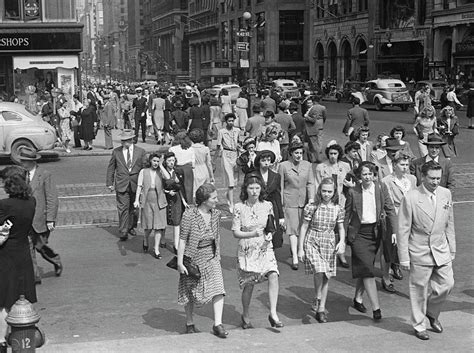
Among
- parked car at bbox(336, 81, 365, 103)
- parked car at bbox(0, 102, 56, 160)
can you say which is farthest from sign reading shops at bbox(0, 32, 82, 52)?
parked car at bbox(336, 81, 365, 103)

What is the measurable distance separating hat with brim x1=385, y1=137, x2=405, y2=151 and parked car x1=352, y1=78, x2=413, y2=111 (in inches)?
1209

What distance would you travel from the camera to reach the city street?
22.8ft

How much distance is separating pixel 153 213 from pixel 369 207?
3.75m

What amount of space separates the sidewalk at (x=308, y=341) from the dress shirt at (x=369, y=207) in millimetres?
1193

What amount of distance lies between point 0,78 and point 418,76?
Answer: 33.8m

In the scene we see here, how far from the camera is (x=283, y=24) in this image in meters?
81.9

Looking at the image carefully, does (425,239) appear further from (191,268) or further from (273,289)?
(191,268)

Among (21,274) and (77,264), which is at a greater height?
(21,274)

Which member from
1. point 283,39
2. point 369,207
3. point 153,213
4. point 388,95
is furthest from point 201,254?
point 283,39

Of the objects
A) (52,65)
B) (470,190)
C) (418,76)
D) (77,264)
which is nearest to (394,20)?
(418,76)

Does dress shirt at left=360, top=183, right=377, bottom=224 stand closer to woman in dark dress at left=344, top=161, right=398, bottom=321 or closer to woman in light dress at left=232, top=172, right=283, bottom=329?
woman in dark dress at left=344, top=161, right=398, bottom=321

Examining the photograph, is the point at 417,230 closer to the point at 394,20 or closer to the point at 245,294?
the point at 245,294

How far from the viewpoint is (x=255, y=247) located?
741 centimetres

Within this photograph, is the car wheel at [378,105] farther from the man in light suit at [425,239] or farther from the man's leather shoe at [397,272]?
the man in light suit at [425,239]
